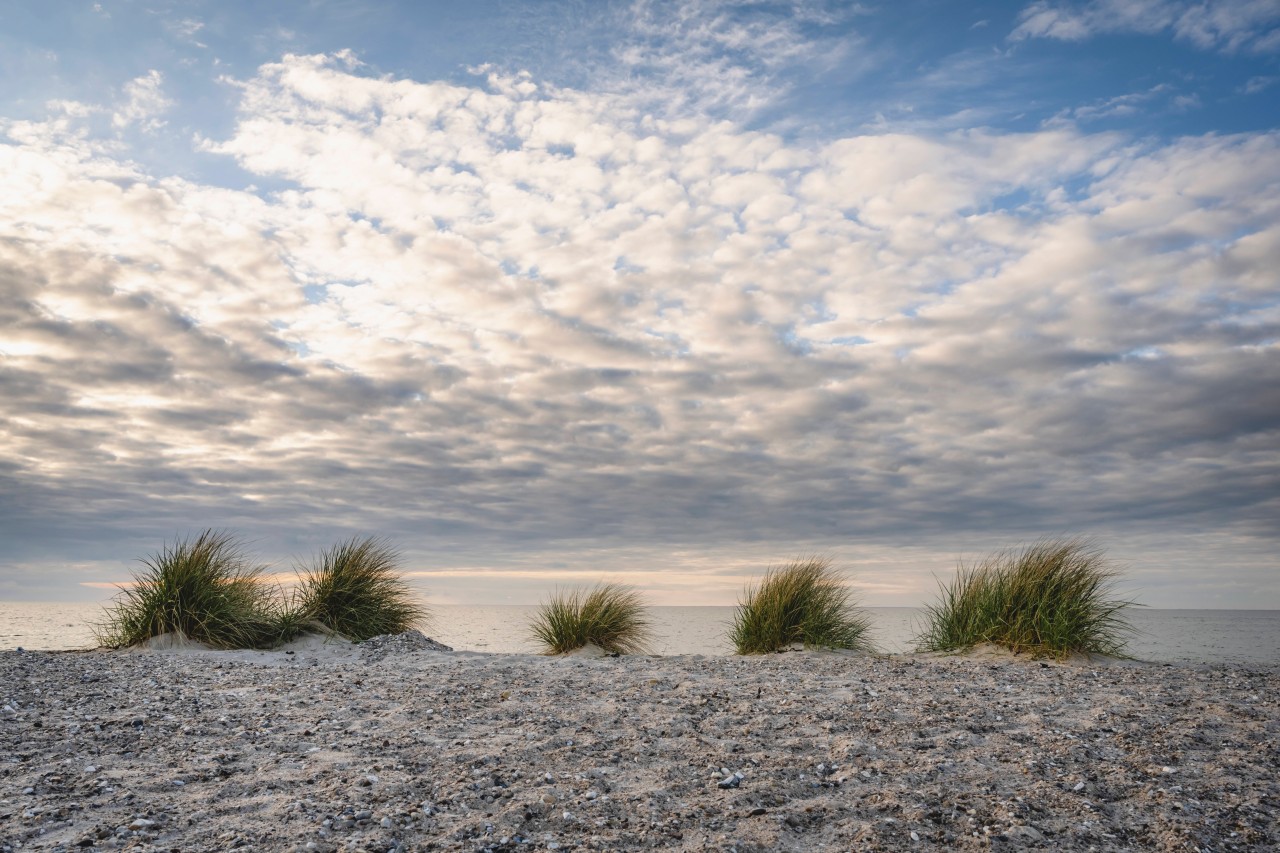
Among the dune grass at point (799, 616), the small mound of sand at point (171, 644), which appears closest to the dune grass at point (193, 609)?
the small mound of sand at point (171, 644)

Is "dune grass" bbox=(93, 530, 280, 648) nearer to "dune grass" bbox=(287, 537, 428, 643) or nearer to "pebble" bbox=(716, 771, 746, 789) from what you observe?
"dune grass" bbox=(287, 537, 428, 643)

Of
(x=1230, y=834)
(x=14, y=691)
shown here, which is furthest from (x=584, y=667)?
(x=1230, y=834)

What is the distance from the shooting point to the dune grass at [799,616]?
33.9 ft

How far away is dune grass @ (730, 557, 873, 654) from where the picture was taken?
1032 cm

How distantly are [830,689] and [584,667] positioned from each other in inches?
101

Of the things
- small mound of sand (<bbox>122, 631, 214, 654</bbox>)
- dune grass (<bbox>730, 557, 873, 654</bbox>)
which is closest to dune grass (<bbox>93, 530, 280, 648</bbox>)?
small mound of sand (<bbox>122, 631, 214, 654</bbox>)

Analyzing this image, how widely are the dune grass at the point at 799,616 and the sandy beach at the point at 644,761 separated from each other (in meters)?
2.64

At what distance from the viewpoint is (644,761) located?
4871 mm

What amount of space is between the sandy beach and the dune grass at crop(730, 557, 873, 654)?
2644 mm

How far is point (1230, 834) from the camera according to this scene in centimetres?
407

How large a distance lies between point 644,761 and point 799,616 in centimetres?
594

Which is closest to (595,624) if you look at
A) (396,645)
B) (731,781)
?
(396,645)

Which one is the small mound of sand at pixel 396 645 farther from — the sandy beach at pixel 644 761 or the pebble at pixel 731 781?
the pebble at pixel 731 781

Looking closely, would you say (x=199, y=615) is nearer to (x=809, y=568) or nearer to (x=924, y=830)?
(x=809, y=568)
